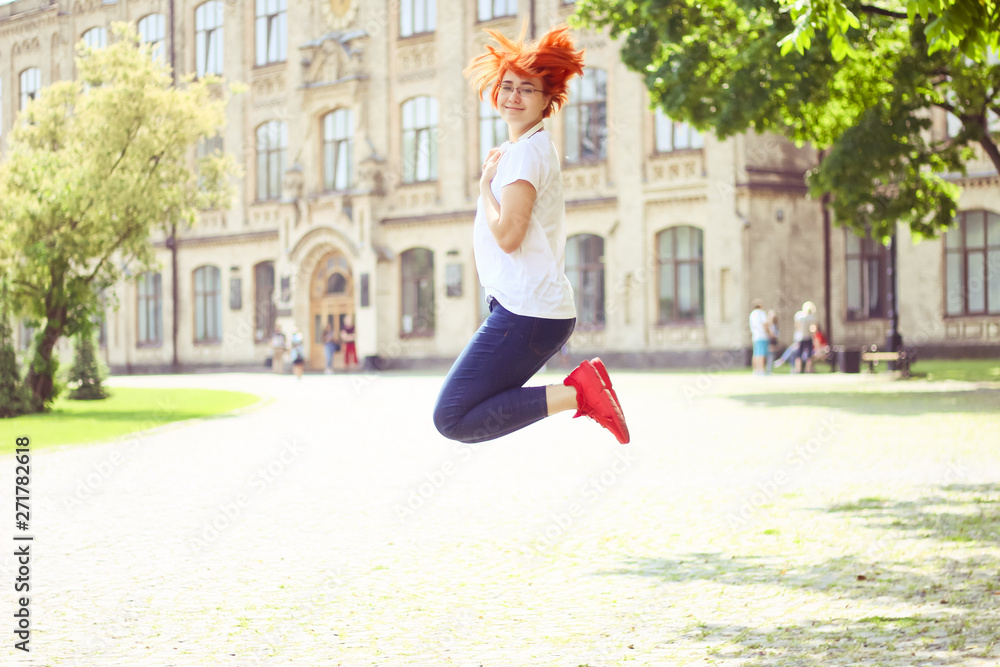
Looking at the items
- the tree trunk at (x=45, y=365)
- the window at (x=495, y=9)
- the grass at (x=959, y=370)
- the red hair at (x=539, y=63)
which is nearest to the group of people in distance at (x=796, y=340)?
the grass at (x=959, y=370)

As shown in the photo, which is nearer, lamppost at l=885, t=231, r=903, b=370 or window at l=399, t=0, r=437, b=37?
lamppost at l=885, t=231, r=903, b=370

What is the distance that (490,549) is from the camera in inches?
264

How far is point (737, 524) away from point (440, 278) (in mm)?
29222

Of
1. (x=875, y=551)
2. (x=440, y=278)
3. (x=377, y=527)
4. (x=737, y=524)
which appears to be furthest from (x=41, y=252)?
(x=440, y=278)

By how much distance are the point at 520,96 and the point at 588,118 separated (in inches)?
1185

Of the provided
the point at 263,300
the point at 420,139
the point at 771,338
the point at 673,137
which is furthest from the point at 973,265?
the point at 263,300

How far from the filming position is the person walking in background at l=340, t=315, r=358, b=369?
36.8 meters

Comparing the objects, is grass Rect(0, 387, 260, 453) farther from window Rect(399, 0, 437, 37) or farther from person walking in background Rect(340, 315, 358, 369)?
window Rect(399, 0, 437, 37)

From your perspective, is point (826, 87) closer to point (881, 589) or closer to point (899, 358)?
point (899, 358)

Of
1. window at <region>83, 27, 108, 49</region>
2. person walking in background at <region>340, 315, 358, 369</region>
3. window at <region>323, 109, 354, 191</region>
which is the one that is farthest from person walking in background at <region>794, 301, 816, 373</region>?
window at <region>83, 27, 108, 49</region>

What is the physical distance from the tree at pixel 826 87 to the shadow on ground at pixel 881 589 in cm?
1013

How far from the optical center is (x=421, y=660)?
437cm

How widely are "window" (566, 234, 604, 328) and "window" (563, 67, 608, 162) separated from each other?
8.29 feet

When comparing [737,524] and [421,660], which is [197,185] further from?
[421,660]
